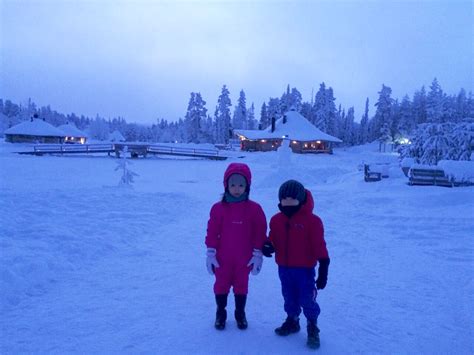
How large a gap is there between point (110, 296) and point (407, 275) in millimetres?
4572

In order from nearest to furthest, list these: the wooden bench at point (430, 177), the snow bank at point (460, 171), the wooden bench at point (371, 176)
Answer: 1. the snow bank at point (460, 171)
2. the wooden bench at point (430, 177)
3. the wooden bench at point (371, 176)

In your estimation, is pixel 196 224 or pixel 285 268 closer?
pixel 285 268

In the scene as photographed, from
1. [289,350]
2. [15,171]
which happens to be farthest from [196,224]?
[15,171]

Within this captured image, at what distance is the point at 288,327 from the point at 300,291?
45cm

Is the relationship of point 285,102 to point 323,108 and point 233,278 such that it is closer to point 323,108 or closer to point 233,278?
point 323,108

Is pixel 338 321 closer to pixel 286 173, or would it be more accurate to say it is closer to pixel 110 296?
pixel 110 296

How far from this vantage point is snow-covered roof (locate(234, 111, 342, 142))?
54344 millimetres

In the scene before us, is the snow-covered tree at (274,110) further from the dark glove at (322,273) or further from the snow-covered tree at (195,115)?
the dark glove at (322,273)

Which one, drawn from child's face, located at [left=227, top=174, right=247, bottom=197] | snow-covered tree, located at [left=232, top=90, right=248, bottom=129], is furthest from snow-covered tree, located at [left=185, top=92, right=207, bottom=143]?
child's face, located at [left=227, top=174, right=247, bottom=197]

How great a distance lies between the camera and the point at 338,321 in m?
3.86

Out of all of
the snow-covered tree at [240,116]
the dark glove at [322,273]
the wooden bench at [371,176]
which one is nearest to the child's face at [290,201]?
the dark glove at [322,273]

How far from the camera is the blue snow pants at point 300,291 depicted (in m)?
3.38

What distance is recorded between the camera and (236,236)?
363 centimetres

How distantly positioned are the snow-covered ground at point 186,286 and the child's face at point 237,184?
1.52 m
